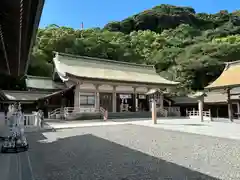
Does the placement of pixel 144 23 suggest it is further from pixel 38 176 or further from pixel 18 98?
pixel 38 176

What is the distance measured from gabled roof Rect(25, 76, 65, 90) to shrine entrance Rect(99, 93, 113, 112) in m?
5.16

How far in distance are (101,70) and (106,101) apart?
4.44 metres

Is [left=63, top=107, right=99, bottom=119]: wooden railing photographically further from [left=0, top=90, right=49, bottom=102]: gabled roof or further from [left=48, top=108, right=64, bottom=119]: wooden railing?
[left=0, top=90, right=49, bottom=102]: gabled roof

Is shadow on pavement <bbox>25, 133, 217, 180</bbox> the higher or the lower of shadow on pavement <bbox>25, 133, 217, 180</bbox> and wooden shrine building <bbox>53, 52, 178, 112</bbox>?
the lower

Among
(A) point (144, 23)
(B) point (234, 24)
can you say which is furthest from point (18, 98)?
(B) point (234, 24)

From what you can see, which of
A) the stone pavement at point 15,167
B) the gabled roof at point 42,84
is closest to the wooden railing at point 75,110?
the gabled roof at point 42,84

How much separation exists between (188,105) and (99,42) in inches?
841

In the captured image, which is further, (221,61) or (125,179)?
(221,61)

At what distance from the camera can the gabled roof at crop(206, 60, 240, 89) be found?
54.1 feet

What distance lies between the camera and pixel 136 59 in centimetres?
4275

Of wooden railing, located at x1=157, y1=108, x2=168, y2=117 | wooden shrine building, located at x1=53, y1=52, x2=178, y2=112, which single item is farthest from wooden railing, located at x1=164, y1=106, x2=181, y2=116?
wooden shrine building, located at x1=53, y1=52, x2=178, y2=112

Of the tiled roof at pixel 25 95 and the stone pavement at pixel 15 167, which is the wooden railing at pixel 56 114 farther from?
the stone pavement at pixel 15 167

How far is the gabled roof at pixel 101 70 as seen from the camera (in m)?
23.3

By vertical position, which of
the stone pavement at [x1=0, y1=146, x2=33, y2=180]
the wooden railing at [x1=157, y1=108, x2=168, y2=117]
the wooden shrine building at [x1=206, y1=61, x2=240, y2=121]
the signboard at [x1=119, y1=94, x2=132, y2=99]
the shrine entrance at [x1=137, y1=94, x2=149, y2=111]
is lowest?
the stone pavement at [x1=0, y1=146, x2=33, y2=180]
